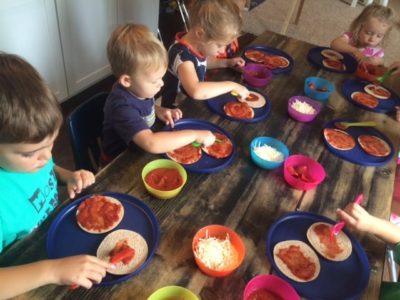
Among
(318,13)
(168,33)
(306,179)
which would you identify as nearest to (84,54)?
(168,33)

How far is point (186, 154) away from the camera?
119cm

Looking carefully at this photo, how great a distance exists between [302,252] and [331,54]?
142 cm

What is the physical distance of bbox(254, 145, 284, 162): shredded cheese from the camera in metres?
1.24

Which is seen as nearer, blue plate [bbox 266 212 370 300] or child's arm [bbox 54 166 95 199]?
blue plate [bbox 266 212 370 300]

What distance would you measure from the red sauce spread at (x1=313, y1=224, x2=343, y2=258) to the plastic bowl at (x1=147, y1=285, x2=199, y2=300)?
417 mm

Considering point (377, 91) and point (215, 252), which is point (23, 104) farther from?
point (377, 91)

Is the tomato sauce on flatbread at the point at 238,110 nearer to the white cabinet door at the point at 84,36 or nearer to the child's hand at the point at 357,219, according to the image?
the child's hand at the point at 357,219

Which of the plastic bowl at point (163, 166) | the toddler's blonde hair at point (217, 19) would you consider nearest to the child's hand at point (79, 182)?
the plastic bowl at point (163, 166)

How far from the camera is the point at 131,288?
801 millimetres

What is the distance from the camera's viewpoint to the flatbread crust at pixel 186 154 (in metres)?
1.17

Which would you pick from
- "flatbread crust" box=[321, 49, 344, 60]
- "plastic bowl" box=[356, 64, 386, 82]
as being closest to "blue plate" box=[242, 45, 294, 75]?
"flatbread crust" box=[321, 49, 344, 60]

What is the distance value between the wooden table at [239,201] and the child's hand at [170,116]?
91 mm

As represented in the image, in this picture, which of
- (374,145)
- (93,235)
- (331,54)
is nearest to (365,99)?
(374,145)

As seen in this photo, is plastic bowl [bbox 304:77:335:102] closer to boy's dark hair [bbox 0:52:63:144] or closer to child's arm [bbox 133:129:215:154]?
child's arm [bbox 133:129:215:154]
